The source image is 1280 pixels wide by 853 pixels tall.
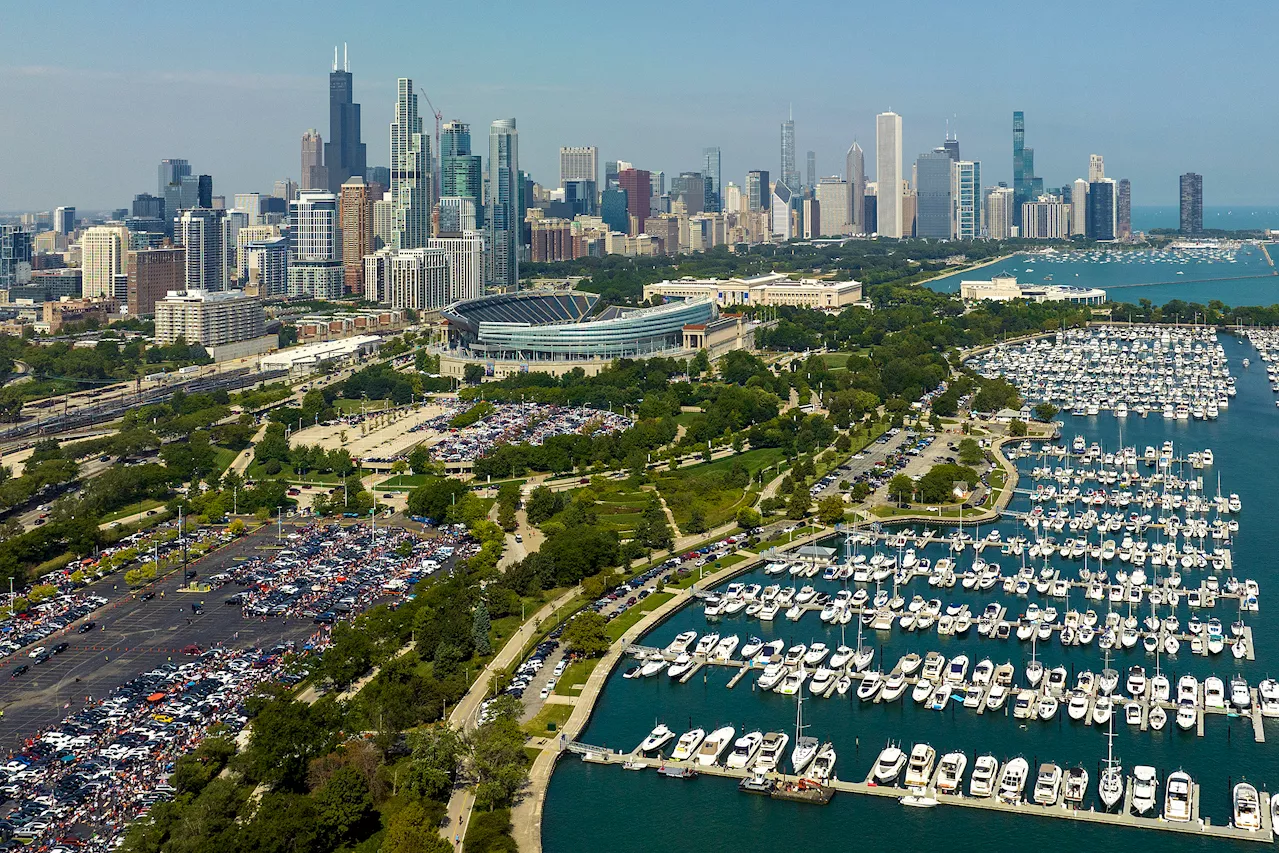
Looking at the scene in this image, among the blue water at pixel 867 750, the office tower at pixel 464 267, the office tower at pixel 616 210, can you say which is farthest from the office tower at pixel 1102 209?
the blue water at pixel 867 750

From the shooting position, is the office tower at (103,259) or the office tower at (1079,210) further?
the office tower at (1079,210)

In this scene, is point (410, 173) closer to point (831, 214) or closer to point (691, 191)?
point (691, 191)

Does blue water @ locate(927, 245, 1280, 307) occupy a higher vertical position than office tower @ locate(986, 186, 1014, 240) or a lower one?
lower

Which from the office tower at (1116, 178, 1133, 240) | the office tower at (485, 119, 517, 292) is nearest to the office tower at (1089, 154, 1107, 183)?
the office tower at (1116, 178, 1133, 240)

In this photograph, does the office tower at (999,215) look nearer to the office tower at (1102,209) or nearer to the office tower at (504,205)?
the office tower at (1102,209)

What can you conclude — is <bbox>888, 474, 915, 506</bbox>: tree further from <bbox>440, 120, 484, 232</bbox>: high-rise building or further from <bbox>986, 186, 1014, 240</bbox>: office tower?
<bbox>986, 186, 1014, 240</bbox>: office tower

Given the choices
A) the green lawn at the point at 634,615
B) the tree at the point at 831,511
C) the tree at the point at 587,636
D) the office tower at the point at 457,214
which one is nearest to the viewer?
the tree at the point at 587,636

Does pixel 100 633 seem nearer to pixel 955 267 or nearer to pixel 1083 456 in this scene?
pixel 1083 456
